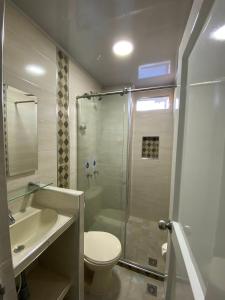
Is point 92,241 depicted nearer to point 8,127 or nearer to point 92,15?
point 8,127

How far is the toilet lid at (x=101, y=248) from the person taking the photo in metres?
1.34

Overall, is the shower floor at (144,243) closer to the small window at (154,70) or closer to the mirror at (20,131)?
the mirror at (20,131)

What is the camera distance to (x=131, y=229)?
2434mm

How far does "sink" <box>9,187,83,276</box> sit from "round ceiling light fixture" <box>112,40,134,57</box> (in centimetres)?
148

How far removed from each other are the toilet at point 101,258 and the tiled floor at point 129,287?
0.07 m

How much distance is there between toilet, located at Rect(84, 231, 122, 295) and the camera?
1.31m

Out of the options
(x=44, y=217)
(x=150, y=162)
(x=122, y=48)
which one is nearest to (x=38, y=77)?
(x=122, y=48)

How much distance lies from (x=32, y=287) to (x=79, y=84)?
2101 millimetres

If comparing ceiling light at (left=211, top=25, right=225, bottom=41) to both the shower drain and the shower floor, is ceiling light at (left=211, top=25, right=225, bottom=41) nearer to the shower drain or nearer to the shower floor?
the shower drain

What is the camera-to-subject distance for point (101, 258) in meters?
1.33

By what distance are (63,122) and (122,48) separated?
3.31 ft

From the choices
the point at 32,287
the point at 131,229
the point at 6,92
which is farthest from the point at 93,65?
the point at 131,229

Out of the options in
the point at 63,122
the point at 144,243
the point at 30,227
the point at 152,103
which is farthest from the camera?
the point at 152,103

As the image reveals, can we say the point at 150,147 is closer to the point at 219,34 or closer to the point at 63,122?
the point at 63,122
